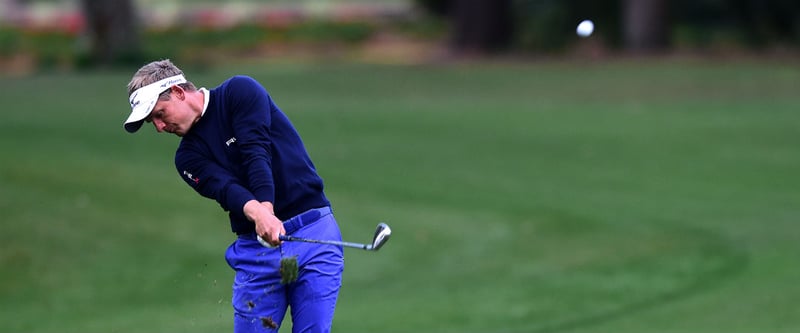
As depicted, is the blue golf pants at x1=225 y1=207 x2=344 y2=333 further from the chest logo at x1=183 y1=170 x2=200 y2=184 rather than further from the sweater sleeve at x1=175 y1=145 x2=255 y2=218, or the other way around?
the chest logo at x1=183 y1=170 x2=200 y2=184

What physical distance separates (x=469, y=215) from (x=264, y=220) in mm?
11472

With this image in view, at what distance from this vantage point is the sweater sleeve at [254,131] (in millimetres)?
6594

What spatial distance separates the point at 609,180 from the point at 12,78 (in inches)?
722

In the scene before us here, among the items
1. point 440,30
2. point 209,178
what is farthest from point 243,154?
point 440,30

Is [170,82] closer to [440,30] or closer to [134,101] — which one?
[134,101]

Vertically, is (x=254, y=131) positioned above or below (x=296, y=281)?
above

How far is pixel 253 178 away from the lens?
6.60m

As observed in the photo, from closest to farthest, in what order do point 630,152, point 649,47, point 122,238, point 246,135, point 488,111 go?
point 246,135 → point 122,238 → point 630,152 → point 488,111 → point 649,47

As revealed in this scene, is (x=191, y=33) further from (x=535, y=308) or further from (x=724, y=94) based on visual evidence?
(x=535, y=308)

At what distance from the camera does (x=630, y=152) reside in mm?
21969

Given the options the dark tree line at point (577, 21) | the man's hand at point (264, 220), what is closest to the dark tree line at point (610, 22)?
the dark tree line at point (577, 21)

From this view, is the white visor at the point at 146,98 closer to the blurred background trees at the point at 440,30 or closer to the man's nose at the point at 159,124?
the man's nose at the point at 159,124

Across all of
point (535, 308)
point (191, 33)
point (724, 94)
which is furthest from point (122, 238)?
point (191, 33)

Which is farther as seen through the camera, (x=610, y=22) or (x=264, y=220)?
→ (x=610, y=22)
